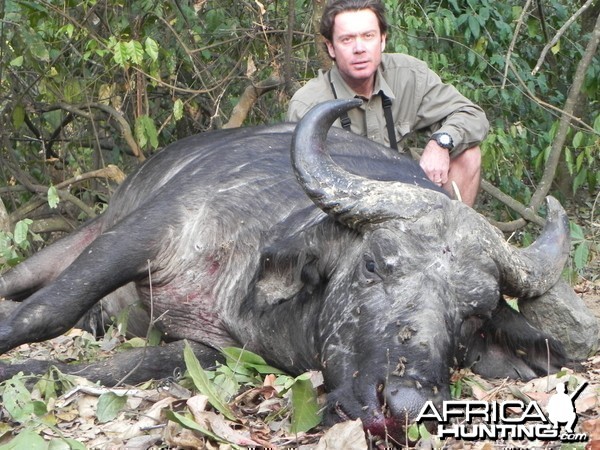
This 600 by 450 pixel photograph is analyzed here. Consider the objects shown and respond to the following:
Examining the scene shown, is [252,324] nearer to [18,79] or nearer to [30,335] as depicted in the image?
[30,335]

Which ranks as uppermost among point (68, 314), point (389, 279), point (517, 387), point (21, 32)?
point (21, 32)

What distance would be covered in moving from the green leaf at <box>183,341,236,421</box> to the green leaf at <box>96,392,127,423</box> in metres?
0.29

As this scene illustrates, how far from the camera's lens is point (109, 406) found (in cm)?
389

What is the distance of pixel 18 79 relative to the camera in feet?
24.5

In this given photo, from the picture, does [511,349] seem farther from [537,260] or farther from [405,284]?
[405,284]

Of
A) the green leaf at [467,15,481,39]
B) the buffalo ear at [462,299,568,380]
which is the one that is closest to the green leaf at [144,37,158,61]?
the buffalo ear at [462,299,568,380]

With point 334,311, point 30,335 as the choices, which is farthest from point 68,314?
point 334,311

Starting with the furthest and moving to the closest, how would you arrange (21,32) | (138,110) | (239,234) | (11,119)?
(11,119)
(138,110)
(21,32)
(239,234)

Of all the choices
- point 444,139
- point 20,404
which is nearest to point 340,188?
point 20,404

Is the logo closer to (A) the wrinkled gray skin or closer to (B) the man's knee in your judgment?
(A) the wrinkled gray skin

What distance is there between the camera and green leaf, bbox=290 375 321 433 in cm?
363

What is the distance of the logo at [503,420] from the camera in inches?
134

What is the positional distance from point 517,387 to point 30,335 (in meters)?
2.05

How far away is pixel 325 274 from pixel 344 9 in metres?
2.44
